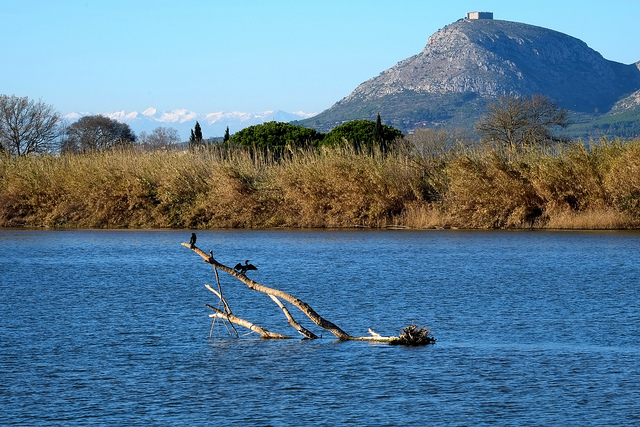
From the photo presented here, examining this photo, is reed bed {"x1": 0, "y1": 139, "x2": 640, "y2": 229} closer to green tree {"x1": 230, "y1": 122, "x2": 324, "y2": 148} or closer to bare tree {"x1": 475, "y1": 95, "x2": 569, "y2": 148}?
bare tree {"x1": 475, "y1": 95, "x2": 569, "y2": 148}

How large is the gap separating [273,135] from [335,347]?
7053 centimetres

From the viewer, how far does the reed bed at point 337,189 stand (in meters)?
42.4

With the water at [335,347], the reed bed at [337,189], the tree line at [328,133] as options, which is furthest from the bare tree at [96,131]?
the water at [335,347]

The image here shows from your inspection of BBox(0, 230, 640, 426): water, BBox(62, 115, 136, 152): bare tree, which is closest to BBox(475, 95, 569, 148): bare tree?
BBox(0, 230, 640, 426): water

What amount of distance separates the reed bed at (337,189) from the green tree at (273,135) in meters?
28.0

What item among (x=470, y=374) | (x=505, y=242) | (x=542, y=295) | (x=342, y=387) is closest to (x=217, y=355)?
(x=342, y=387)

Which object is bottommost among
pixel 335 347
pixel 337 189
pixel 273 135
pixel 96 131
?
pixel 335 347

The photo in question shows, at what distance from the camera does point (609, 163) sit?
1646 inches

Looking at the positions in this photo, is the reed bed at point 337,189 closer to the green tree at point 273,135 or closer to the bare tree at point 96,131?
the green tree at point 273,135

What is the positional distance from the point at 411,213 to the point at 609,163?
9.44 meters

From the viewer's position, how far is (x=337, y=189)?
46.4m

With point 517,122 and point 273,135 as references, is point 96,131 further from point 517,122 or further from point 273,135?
point 517,122

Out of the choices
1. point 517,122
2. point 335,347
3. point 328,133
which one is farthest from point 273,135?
point 335,347

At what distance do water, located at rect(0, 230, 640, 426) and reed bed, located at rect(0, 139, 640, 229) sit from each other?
12.9m
